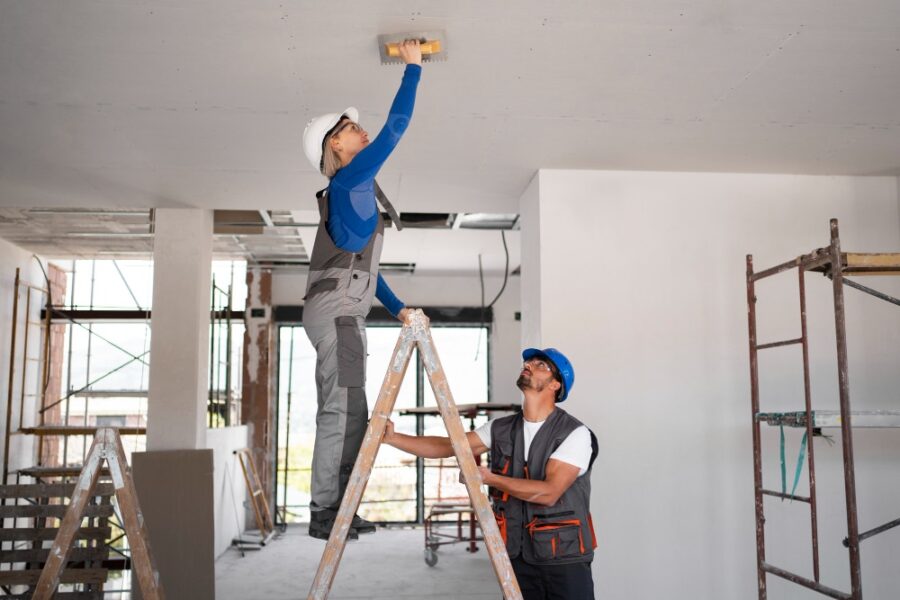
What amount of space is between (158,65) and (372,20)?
1.03 metres

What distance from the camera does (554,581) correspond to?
2.96 m

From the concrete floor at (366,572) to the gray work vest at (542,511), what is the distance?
3.53 metres

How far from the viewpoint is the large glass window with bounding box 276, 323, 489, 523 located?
388 inches

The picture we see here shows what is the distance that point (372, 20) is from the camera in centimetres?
318

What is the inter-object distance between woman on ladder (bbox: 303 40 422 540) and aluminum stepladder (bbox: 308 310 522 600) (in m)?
0.19

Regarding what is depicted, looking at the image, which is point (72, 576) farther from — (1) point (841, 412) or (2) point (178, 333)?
(1) point (841, 412)

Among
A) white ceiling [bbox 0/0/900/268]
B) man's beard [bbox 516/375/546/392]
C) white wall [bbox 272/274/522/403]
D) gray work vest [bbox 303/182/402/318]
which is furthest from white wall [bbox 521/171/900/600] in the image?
white wall [bbox 272/274/522/403]

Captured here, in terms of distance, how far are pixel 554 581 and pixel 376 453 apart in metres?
1.10

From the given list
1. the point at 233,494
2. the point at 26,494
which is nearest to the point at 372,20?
the point at 26,494

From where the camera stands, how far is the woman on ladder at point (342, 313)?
247 centimetres

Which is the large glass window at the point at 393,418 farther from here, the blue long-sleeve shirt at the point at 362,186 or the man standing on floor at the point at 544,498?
the blue long-sleeve shirt at the point at 362,186

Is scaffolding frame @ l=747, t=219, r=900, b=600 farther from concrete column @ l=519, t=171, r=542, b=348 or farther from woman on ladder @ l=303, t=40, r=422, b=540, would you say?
woman on ladder @ l=303, t=40, r=422, b=540

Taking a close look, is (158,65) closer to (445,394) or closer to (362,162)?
(362,162)

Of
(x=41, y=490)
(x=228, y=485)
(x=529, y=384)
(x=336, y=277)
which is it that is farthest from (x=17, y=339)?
(x=336, y=277)
